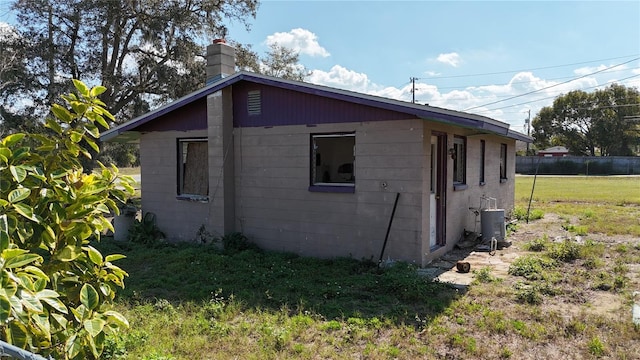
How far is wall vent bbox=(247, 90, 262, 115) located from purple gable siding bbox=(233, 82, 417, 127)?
0.20 feet

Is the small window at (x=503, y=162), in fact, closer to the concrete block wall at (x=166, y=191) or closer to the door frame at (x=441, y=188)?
the door frame at (x=441, y=188)

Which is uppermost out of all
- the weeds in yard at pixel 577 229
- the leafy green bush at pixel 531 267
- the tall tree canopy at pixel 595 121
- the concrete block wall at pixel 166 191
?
the tall tree canopy at pixel 595 121

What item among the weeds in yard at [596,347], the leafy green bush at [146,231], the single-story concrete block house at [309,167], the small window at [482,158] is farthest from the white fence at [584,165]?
the weeds in yard at [596,347]

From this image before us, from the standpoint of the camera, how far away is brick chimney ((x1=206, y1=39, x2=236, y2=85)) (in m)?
9.62

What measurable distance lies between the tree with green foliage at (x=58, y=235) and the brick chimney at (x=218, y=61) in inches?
274

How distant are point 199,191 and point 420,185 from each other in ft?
16.4

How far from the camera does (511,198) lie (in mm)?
14047

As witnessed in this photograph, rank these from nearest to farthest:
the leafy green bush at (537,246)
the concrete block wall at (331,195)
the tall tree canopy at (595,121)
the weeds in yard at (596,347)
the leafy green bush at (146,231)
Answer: the weeds in yard at (596,347) → the concrete block wall at (331,195) → the leafy green bush at (537,246) → the leafy green bush at (146,231) → the tall tree canopy at (595,121)

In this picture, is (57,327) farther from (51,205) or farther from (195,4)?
(195,4)

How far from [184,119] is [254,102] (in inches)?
75.6

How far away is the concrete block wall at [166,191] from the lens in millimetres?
9578

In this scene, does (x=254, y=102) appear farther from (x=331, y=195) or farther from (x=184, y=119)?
(x=331, y=195)

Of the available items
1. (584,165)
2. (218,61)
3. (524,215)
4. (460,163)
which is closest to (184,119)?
(218,61)

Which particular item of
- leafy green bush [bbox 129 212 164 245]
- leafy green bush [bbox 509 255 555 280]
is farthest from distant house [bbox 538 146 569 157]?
leafy green bush [bbox 129 212 164 245]
